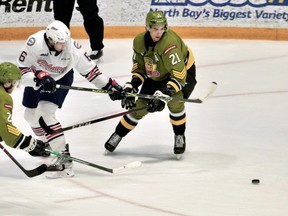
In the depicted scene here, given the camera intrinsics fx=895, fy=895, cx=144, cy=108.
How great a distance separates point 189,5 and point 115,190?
14.8ft

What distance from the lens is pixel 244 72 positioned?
7805mm

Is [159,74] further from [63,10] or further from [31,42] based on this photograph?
[63,10]

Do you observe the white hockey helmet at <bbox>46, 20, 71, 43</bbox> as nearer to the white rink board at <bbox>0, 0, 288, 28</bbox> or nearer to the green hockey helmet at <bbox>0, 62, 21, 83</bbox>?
the green hockey helmet at <bbox>0, 62, 21, 83</bbox>

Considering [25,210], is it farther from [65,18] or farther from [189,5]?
[189,5]

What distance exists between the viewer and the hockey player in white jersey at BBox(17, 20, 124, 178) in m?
4.85

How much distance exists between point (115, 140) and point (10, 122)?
4.38 feet

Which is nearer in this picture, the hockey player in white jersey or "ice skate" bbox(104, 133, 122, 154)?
the hockey player in white jersey

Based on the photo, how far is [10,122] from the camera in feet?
13.9

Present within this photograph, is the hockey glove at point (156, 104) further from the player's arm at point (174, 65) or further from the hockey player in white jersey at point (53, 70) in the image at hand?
the hockey player in white jersey at point (53, 70)

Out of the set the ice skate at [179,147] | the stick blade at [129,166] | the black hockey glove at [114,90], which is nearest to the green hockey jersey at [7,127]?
the stick blade at [129,166]

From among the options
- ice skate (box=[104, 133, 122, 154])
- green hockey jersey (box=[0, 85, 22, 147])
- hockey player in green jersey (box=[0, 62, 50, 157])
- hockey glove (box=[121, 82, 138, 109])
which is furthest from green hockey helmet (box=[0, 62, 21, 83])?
ice skate (box=[104, 133, 122, 154])

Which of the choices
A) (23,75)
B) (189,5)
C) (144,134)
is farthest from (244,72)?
(23,75)

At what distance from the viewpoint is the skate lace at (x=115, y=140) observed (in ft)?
17.9

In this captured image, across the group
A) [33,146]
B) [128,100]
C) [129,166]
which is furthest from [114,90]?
Answer: [33,146]
